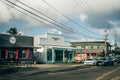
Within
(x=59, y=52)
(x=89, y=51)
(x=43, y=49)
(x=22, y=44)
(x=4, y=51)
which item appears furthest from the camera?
(x=89, y=51)

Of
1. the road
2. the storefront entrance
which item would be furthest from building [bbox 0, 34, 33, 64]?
the road

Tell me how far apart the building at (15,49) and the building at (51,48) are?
2.28 metres

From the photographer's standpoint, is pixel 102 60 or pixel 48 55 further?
pixel 48 55

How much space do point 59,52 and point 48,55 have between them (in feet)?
13.2

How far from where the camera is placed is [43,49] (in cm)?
5872

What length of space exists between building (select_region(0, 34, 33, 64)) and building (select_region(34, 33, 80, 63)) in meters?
2.28

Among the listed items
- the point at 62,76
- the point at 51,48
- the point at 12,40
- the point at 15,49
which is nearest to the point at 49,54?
the point at 51,48

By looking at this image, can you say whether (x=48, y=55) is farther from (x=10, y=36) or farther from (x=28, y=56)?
(x=10, y=36)

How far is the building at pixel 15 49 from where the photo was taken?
5078 cm

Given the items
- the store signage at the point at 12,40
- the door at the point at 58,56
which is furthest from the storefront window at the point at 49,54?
the store signage at the point at 12,40

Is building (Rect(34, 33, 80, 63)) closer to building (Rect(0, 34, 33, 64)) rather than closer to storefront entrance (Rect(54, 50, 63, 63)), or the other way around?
storefront entrance (Rect(54, 50, 63, 63))

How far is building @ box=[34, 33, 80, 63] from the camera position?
58.6m

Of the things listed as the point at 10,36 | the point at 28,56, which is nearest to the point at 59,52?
the point at 28,56

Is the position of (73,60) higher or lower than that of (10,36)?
lower
